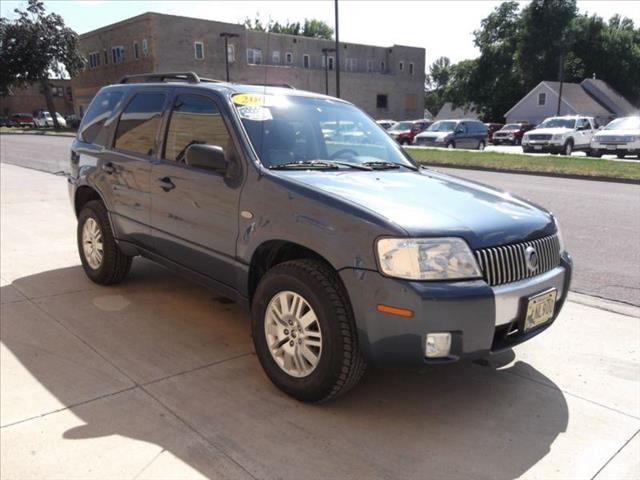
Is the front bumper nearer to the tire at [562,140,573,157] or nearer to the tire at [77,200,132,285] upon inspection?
the tire at [77,200,132,285]

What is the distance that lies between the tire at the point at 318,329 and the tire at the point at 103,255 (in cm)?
228

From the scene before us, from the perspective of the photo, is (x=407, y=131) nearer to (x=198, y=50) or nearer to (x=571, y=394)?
(x=198, y=50)

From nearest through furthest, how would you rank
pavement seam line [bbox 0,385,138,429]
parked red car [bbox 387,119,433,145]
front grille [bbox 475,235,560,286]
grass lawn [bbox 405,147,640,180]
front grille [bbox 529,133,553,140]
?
front grille [bbox 475,235,560,286], pavement seam line [bbox 0,385,138,429], grass lawn [bbox 405,147,640,180], front grille [bbox 529,133,553,140], parked red car [bbox 387,119,433,145]

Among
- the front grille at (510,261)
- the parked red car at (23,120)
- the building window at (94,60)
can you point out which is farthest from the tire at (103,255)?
the parked red car at (23,120)

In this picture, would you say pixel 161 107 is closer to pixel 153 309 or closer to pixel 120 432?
pixel 153 309

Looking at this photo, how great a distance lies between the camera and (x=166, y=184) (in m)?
4.26

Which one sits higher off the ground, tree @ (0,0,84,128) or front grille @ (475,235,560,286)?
tree @ (0,0,84,128)

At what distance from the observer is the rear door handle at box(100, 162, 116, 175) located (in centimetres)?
496

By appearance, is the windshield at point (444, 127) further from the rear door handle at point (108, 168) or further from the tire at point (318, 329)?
the tire at point (318, 329)

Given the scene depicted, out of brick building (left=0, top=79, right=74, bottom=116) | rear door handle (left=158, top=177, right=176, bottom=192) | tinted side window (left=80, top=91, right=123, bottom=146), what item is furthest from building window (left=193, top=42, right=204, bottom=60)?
rear door handle (left=158, top=177, right=176, bottom=192)

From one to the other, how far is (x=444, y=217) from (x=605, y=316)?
2567 mm

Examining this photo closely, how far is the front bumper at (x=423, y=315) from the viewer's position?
2760 mm

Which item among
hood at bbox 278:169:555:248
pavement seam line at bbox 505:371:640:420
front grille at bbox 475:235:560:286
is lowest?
pavement seam line at bbox 505:371:640:420

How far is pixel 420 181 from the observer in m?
3.79
